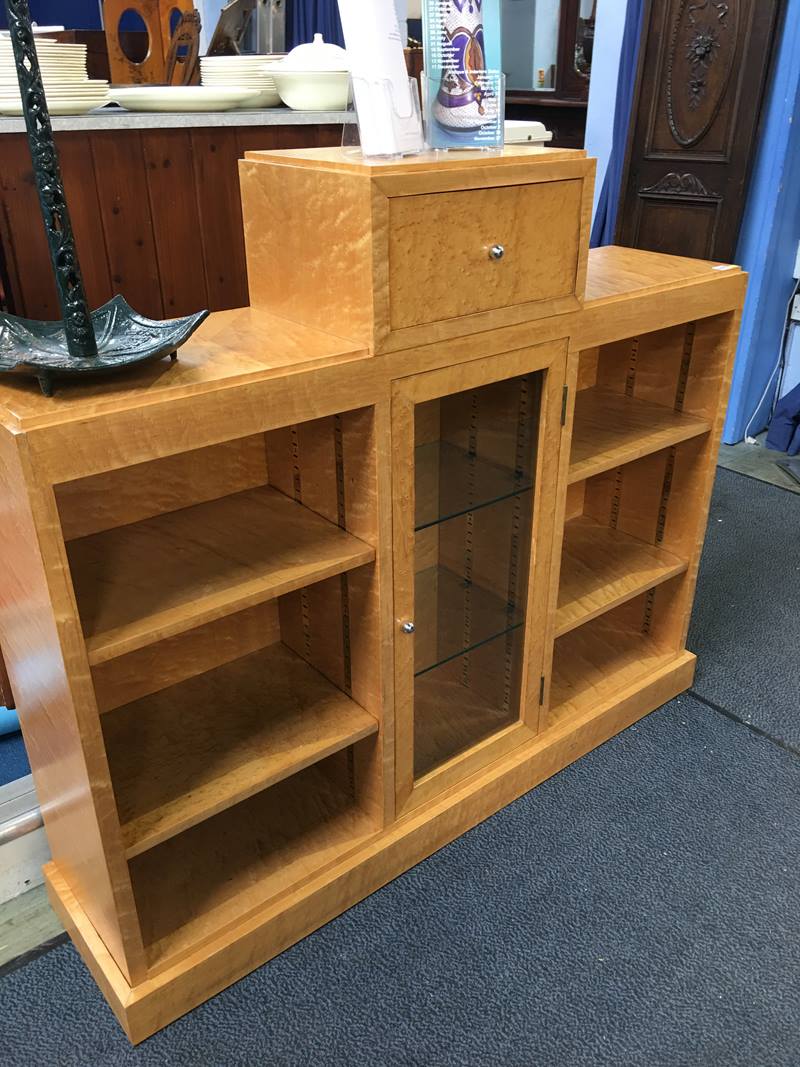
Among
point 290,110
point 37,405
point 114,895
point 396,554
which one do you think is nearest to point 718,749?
point 396,554

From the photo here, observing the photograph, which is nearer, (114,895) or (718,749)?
(114,895)

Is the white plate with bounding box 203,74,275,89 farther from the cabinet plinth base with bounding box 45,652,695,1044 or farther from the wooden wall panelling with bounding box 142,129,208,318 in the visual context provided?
the cabinet plinth base with bounding box 45,652,695,1044

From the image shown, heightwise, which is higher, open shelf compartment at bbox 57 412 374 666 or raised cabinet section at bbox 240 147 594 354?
raised cabinet section at bbox 240 147 594 354

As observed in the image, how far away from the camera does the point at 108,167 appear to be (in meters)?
1.74

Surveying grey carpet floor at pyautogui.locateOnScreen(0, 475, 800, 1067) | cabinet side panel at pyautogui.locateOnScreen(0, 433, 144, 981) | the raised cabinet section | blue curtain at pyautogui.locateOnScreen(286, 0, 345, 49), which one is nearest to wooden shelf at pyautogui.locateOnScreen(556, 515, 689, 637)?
grey carpet floor at pyautogui.locateOnScreen(0, 475, 800, 1067)

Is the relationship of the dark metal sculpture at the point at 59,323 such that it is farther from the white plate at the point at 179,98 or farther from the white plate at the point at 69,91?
the white plate at the point at 179,98

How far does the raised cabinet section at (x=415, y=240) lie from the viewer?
115cm

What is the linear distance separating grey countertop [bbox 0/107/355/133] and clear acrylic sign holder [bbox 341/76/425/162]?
0.40m

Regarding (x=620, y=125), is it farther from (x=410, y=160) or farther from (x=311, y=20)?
(x=410, y=160)

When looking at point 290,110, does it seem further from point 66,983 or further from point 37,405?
point 66,983

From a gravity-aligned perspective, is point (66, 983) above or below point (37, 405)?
below

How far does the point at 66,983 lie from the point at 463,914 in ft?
2.24

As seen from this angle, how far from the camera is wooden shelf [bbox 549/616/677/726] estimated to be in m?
1.90

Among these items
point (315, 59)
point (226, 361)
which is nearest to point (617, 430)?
point (226, 361)
